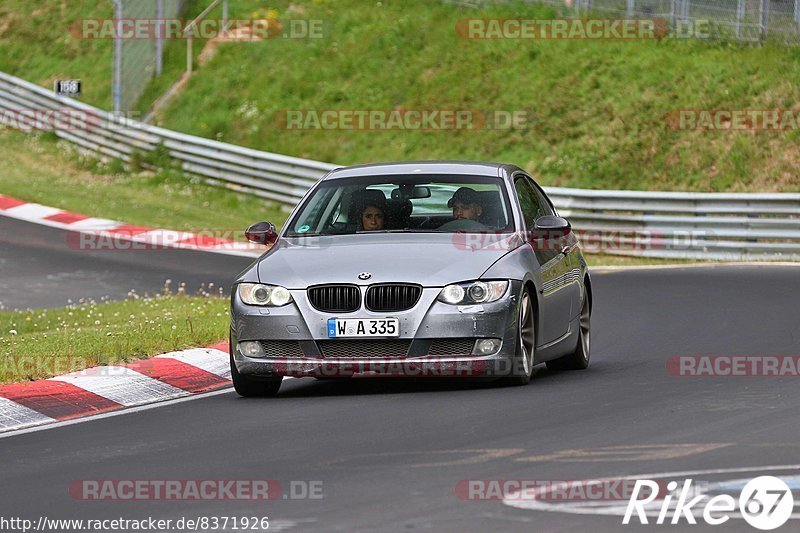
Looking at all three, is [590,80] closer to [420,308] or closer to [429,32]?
[429,32]

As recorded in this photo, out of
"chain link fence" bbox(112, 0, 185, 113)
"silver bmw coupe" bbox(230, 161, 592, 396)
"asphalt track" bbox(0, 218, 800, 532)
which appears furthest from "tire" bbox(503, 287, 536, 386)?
"chain link fence" bbox(112, 0, 185, 113)

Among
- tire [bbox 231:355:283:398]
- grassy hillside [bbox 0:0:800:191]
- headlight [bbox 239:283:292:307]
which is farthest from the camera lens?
grassy hillside [bbox 0:0:800:191]

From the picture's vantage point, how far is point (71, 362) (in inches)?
477

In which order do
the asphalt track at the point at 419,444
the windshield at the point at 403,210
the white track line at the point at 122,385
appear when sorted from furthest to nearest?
the windshield at the point at 403,210, the white track line at the point at 122,385, the asphalt track at the point at 419,444

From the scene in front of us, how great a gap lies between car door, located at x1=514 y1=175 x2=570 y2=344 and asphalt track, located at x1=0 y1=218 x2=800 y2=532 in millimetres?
369

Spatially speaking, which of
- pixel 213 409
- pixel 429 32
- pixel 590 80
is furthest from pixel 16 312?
pixel 429 32

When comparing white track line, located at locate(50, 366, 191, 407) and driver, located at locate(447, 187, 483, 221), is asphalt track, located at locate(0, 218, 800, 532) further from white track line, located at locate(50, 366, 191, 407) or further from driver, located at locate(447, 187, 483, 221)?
driver, located at locate(447, 187, 483, 221)

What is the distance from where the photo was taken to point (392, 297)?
10562 millimetres

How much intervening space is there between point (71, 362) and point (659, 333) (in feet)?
17.4

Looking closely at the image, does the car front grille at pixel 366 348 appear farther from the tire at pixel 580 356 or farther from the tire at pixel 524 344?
the tire at pixel 580 356

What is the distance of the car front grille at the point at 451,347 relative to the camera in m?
10.5

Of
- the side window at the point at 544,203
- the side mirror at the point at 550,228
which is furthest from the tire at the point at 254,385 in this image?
the side window at the point at 544,203

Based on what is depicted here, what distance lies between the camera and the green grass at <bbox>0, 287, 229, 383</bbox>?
12172mm

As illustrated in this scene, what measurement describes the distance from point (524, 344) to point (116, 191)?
22380 mm
